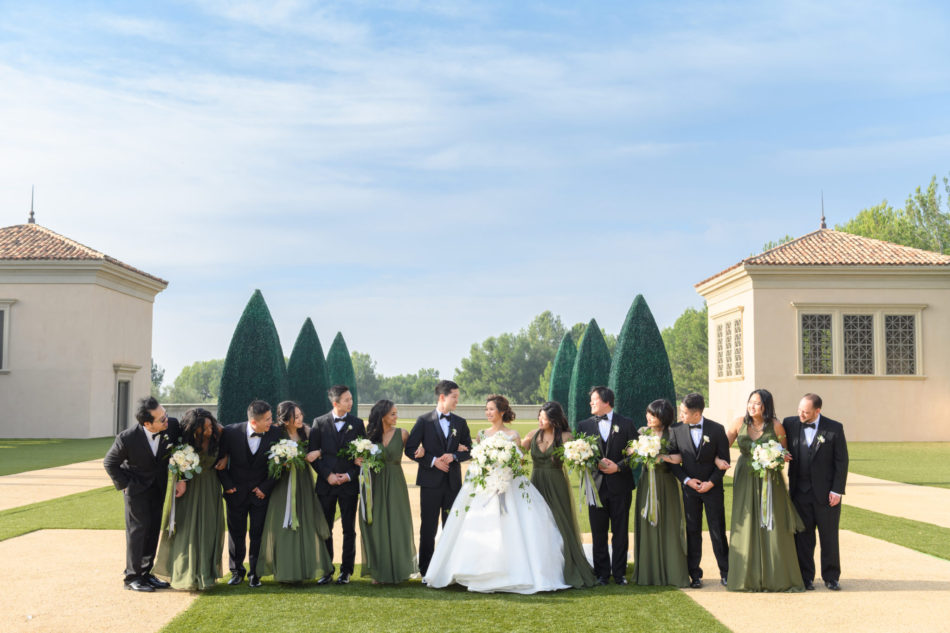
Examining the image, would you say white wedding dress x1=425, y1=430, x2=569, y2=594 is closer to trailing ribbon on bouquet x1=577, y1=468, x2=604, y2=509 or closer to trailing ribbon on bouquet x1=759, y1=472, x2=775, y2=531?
trailing ribbon on bouquet x1=577, y1=468, x2=604, y2=509

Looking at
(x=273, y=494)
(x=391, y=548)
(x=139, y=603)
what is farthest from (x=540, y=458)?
(x=139, y=603)

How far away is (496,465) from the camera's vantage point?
784 cm

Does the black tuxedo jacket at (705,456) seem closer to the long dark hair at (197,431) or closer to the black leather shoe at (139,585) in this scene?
the long dark hair at (197,431)

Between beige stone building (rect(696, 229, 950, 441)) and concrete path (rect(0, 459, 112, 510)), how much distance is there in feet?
70.2

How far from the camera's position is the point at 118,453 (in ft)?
25.6

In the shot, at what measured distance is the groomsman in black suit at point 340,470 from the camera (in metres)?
8.23

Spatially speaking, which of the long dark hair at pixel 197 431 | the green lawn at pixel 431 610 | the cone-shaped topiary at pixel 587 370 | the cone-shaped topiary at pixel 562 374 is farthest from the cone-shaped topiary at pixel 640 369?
the cone-shaped topiary at pixel 562 374

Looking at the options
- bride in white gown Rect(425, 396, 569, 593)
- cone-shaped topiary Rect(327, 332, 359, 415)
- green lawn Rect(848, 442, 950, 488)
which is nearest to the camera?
bride in white gown Rect(425, 396, 569, 593)

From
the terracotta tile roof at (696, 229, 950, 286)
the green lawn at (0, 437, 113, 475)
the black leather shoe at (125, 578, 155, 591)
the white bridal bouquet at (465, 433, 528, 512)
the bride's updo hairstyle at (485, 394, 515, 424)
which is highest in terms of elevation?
the terracotta tile roof at (696, 229, 950, 286)

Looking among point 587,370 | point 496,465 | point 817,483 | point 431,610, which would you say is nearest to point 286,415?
point 496,465

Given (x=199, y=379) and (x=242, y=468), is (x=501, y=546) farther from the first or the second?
(x=199, y=379)

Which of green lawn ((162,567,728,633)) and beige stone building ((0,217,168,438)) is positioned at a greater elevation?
beige stone building ((0,217,168,438))

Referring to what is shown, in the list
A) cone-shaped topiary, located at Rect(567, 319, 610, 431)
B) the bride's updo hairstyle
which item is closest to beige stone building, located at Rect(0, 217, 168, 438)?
cone-shaped topiary, located at Rect(567, 319, 610, 431)

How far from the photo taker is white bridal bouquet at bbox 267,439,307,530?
7.91 metres
